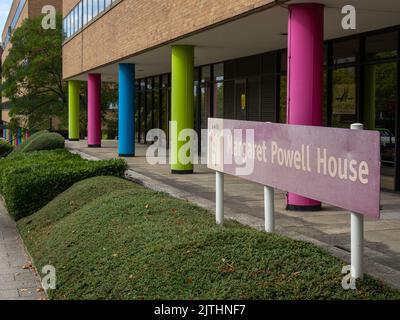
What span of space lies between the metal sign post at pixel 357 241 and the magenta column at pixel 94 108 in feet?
77.2

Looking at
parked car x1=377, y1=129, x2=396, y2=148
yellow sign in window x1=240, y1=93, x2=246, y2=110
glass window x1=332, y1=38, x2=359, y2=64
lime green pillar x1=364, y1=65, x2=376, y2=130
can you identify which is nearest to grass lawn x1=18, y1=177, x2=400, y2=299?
parked car x1=377, y1=129, x2=396, y2=148

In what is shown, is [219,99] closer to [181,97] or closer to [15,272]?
[181,97]

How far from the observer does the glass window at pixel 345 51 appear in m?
12.4

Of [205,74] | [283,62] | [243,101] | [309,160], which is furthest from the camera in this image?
[205,74]

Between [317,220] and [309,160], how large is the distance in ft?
12.3

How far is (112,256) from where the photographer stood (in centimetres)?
570

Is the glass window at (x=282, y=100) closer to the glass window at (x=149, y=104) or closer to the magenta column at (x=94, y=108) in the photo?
the magenta column at (x=94, y=108)

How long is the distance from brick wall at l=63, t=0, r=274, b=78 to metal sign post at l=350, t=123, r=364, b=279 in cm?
553

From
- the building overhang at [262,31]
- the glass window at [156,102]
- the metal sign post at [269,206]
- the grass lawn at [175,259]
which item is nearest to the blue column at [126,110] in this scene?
the building overhang at [262,31]

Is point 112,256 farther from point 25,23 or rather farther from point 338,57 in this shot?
point 25,23

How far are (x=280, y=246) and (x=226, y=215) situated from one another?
3.35 meters

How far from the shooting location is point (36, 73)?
126 ft

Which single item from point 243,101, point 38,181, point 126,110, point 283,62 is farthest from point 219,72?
point 38,181

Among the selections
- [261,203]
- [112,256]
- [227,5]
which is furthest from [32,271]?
[227,5]
